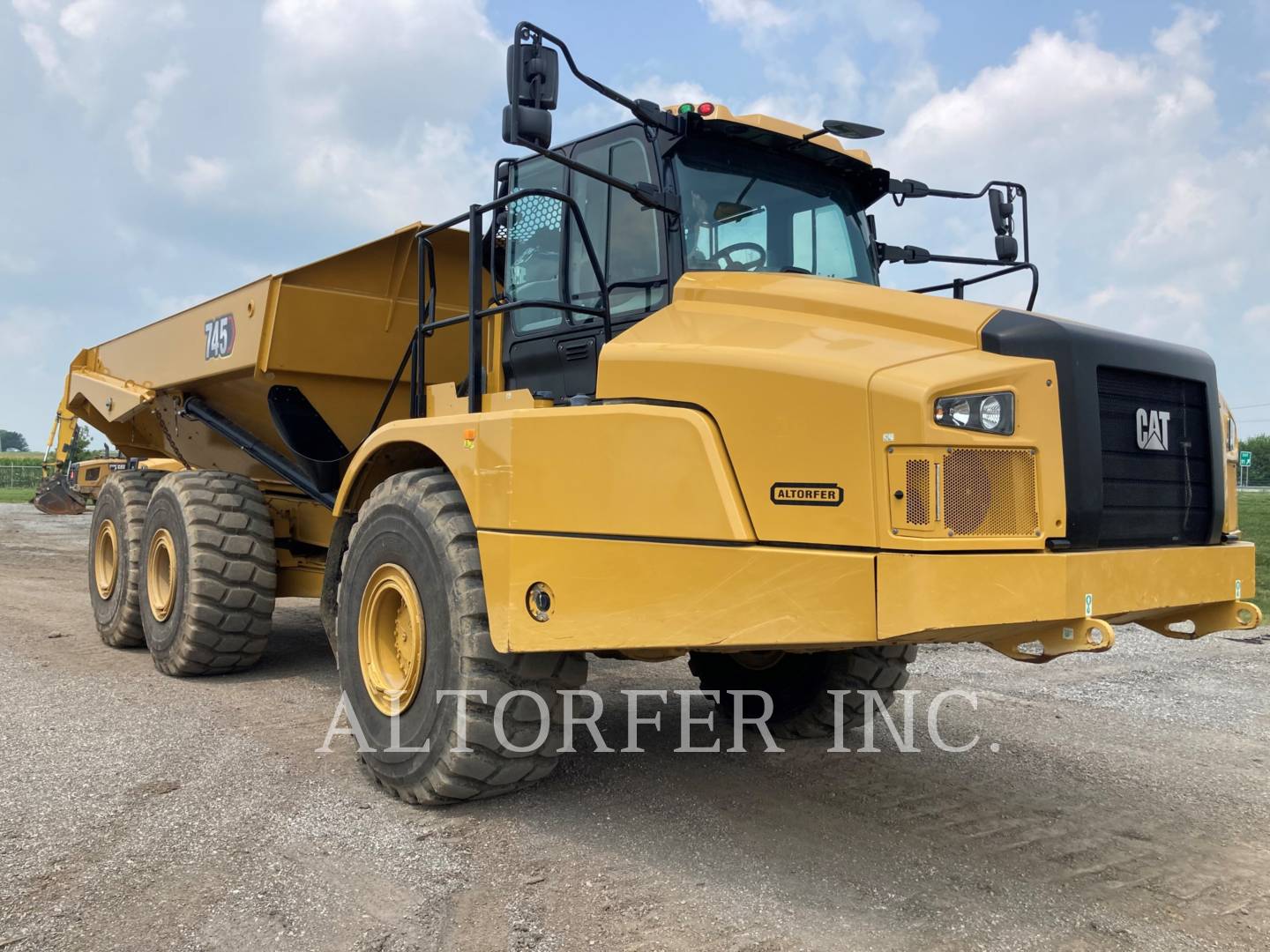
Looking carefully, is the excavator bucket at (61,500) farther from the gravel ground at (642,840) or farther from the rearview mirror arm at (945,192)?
the rearview mirror arm at (945,192)

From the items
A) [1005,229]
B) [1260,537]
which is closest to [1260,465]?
[1260,537]

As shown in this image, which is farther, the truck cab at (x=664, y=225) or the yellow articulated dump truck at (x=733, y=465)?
the truck cab at (x=664, y=225)

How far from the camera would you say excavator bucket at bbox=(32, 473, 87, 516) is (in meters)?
20.6

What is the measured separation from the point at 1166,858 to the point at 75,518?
24932mm

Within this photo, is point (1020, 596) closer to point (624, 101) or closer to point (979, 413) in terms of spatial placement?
point (979, 413)

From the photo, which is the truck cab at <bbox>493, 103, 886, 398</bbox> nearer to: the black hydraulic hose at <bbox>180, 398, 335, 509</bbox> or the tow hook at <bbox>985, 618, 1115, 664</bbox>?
the tow hook at <bbox>985, 618, 1115, 664</bbox>

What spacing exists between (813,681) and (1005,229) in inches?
94.2

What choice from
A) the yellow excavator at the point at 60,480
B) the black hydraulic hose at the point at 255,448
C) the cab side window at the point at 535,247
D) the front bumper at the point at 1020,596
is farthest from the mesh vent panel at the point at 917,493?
the yellow excavator at the point at 60,480

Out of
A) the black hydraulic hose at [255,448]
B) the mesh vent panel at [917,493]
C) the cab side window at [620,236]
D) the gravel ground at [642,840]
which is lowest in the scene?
the gravel ground at [642,840]

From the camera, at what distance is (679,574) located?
3.38 m

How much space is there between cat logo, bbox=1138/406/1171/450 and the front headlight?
2.36 feet

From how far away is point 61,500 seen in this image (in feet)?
68.2

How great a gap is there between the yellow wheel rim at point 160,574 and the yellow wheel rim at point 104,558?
0.97m

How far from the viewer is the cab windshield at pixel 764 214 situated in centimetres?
→ 409
